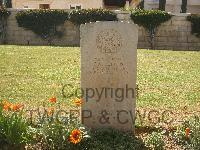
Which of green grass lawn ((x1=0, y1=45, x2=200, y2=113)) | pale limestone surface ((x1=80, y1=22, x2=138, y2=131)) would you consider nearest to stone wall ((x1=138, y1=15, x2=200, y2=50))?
green grass lawn ((x1=0, y1=45, x2=200, y2=113))

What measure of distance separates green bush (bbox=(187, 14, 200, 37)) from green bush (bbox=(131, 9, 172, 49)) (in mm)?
1268

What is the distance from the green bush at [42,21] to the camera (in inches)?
870

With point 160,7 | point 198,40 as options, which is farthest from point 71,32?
point 160,7

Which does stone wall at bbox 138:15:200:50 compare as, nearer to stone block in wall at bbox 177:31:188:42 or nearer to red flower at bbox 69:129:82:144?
stone block in wall at bbox 177:31:188:42

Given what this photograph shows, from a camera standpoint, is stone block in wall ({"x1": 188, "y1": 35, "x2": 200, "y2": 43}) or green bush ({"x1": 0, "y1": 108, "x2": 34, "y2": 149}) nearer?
green bush ({"x1": 0, "y1": 108, "x2": 34, "y2": 149})

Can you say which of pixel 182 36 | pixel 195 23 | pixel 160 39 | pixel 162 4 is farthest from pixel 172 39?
pixel 162 4

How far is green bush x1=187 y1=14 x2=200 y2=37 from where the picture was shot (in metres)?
21.7

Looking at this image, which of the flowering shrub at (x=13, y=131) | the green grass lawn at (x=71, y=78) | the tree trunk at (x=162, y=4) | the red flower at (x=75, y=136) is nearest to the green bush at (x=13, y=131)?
the flowering shrub at (x=13, y=131)

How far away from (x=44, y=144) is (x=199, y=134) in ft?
6.43

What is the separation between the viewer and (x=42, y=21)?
878 inches

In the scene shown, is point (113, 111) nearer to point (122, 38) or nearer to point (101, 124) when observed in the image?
point (101, 124)

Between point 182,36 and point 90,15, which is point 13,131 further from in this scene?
point 182,36

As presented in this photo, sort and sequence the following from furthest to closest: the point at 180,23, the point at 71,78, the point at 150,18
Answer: the point at 180,23 < the point at 150,18 < the point at 71,78

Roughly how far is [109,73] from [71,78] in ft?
16.3
